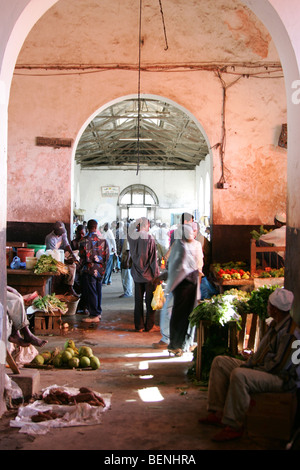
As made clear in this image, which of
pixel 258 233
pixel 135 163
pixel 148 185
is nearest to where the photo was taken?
pixel 258 233

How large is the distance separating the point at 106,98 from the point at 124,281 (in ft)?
16.7

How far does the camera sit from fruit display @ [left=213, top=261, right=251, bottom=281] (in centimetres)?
796

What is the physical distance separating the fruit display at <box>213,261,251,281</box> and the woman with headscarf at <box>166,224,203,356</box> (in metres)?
1.28

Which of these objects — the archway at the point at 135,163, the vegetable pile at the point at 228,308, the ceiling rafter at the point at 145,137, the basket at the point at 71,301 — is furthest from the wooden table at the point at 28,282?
the archway at the point at 135,163

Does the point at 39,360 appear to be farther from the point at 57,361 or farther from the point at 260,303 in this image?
the point at 260,303

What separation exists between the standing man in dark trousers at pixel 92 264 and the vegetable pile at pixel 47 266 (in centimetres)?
98

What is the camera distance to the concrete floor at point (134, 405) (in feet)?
12.2

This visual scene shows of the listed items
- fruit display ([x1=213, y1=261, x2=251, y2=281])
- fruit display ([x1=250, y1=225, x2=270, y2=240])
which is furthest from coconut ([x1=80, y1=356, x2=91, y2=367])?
fruit display ([x1=250, y1=225, x2=270, y2=240])

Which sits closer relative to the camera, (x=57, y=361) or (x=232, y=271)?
(x=57, y=361)

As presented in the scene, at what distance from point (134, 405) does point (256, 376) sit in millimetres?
1459

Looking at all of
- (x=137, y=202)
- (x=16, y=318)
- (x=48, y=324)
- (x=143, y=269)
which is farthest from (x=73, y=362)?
(x=137, y=202)

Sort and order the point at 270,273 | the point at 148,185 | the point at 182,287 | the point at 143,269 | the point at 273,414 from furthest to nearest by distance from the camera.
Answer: the point at 148,185 → the point at 143,269 → the point at 270,273 → the point at 182,287 → the point at 273,414

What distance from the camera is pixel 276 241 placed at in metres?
8.11

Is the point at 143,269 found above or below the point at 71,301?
above
